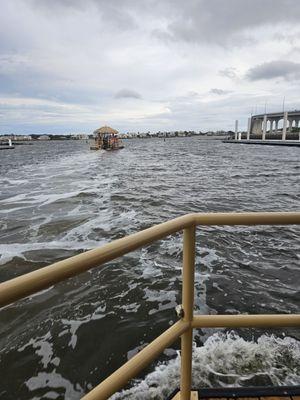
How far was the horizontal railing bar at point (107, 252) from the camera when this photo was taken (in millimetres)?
1077

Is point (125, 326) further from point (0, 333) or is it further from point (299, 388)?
point (299, 388)

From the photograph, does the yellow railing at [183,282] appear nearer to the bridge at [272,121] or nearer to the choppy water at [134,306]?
the choppy water at [134,306]

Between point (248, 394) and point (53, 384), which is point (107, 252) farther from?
point (53, 384)

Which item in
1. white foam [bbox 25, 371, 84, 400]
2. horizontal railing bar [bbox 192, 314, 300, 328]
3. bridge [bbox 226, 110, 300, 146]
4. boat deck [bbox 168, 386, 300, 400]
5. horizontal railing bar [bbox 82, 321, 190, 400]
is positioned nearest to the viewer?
horizontal railing bar [bbox 82, 321, 190, 400]

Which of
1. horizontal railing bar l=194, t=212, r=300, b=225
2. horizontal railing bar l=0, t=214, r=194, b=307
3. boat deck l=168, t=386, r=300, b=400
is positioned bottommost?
boat deck l=168, t=386, r=300, b=400

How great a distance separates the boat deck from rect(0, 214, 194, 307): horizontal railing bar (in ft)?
4.66

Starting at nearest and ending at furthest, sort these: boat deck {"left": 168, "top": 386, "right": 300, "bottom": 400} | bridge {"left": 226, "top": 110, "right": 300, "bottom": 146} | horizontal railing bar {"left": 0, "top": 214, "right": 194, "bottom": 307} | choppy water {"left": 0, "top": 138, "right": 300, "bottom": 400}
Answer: horizontal railing bar {"left": 0, "top": 214, "right": 194, "bottom": 307} → boat deck {"left": 168, "top": 386, "right": 300, "bottom": 400} → choppy water {"left": 0, "top": 138, "right": 300, "bottom": 400} → bridge {"left": 226, "top": 110, "right": 300, "bottom": 146}

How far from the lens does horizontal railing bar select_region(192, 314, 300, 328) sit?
1.85 m

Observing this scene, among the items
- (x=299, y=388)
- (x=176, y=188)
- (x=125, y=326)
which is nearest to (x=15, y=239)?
(x=125, y=326)

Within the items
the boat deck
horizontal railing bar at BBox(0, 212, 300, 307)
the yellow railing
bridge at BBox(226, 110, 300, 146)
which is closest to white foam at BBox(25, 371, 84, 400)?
the boat deck

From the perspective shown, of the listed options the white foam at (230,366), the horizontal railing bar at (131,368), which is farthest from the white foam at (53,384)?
the horizontal railing bar at (131,368)

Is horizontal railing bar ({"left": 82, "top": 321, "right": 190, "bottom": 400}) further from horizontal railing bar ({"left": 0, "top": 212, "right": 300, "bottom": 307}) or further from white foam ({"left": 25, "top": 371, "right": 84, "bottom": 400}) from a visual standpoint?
white foam ({"left": 25, "top": 371, "right": 84, "bottom": 400})

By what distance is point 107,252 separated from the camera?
1331 mm

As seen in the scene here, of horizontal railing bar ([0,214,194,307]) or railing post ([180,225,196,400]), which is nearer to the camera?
horizontal railing bar ([0,214,194,307])
